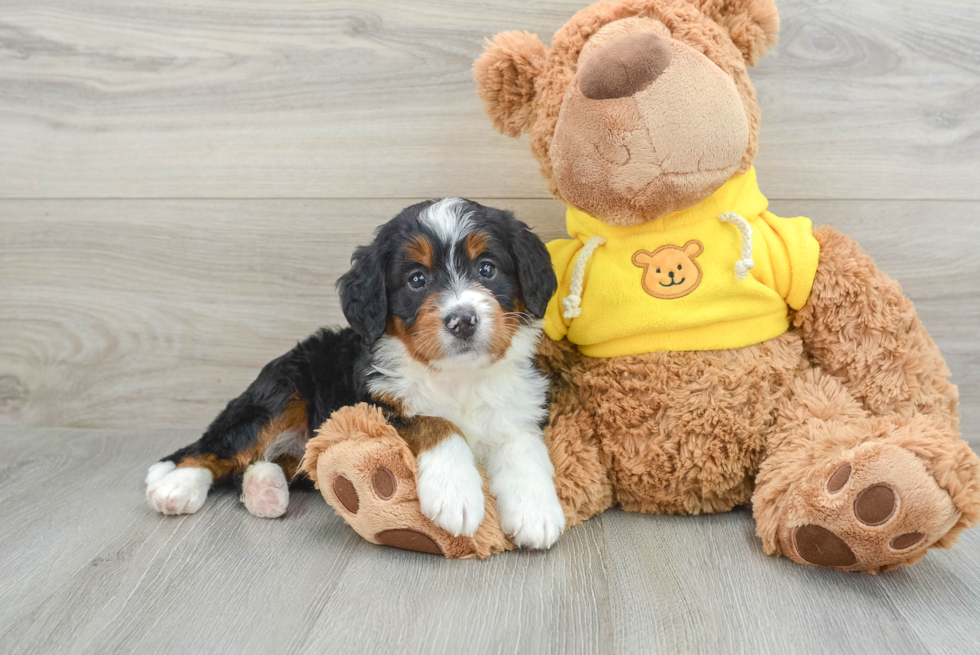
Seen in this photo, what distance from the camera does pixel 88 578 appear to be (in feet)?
5.15

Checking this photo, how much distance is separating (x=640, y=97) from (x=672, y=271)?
0.41 metres

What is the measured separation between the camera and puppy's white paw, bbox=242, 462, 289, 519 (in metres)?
1.88

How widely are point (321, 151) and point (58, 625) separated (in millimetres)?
1501

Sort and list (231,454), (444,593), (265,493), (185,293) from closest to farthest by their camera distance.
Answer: (444,593)
(265,493)
(231,454)
(185,293)

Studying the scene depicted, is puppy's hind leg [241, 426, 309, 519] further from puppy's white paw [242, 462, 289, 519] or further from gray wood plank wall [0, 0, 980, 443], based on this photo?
gray wood plank wall [0, 0, 980, 443]

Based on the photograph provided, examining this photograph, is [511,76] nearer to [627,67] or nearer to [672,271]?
[627,67]

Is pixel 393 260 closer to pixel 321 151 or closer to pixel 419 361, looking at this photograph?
pixel 419 361

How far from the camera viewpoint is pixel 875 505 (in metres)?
1.34

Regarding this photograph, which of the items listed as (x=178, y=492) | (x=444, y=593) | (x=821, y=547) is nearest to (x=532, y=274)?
(x=444, y=593)

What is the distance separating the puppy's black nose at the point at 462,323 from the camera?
1.53 metres

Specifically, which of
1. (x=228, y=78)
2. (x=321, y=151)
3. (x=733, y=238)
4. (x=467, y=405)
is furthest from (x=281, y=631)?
(x=228, y=78)

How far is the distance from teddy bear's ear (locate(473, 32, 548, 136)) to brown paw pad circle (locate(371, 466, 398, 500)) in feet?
3.01

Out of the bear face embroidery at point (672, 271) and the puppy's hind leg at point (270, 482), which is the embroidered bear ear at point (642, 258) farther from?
the puppy's hind leg at point (270, 482)

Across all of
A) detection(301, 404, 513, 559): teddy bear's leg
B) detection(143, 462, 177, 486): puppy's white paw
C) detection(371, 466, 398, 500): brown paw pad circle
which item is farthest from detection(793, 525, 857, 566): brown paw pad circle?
detection(143, 462, 177, 486): puppy's white paw
